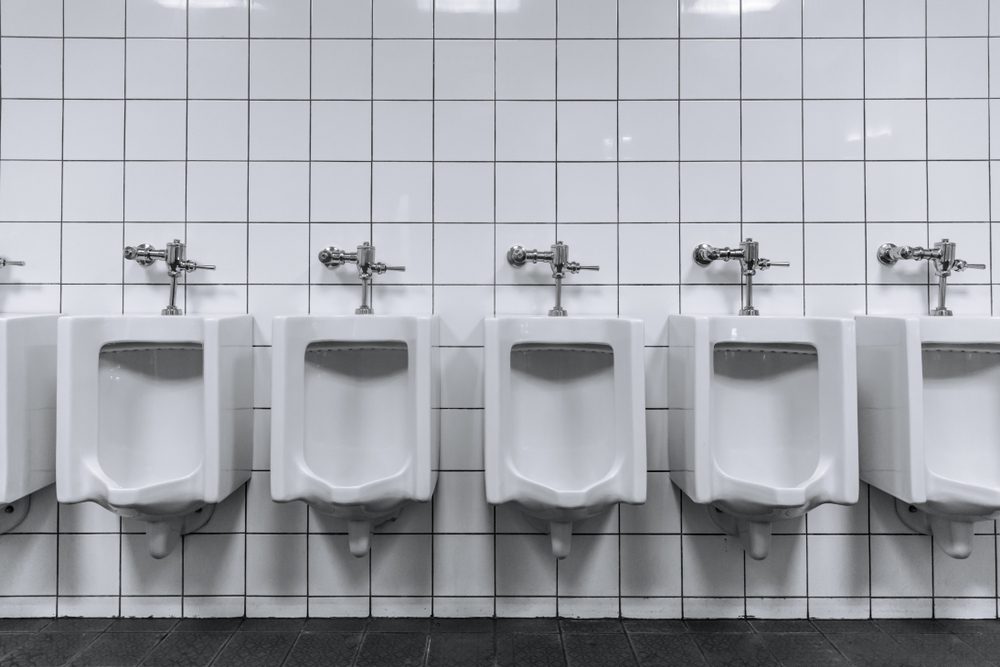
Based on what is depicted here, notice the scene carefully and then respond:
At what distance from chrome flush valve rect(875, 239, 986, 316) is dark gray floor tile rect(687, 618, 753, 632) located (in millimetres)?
1020

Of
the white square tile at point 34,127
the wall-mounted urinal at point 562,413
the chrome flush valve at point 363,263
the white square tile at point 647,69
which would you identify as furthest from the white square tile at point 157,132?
the white square tile at point 647,69

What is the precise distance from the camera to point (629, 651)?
1.48 metres

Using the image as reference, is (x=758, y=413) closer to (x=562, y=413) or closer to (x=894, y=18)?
(x=562, y=413)

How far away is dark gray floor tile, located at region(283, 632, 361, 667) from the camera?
1430 mm

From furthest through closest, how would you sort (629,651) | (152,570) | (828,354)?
(152,570) < (629,651) < (828,354)

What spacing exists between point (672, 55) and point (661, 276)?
65 centimetres

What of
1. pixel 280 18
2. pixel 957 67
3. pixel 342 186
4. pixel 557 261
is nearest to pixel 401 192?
pixel 342 186

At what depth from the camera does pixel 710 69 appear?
66.9 inches

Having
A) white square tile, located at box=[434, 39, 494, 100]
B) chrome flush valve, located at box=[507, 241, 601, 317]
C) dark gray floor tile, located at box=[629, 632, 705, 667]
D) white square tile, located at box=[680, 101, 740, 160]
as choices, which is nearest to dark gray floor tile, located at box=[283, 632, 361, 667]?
dark gray floor tile, located at box=[629, 632, 705, 667]

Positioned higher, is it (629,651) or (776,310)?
(776,310)

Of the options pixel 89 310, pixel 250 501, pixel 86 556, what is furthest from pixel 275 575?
pixel 89 310

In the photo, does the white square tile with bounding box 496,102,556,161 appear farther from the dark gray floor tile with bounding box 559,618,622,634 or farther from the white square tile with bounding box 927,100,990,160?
the dark gray floor tile with bounding box 559,618,622,634

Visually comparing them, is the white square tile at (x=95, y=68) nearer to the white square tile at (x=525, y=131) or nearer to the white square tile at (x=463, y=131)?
the white square tile at (x=463, y=131)

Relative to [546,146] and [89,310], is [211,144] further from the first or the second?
[546,146]
